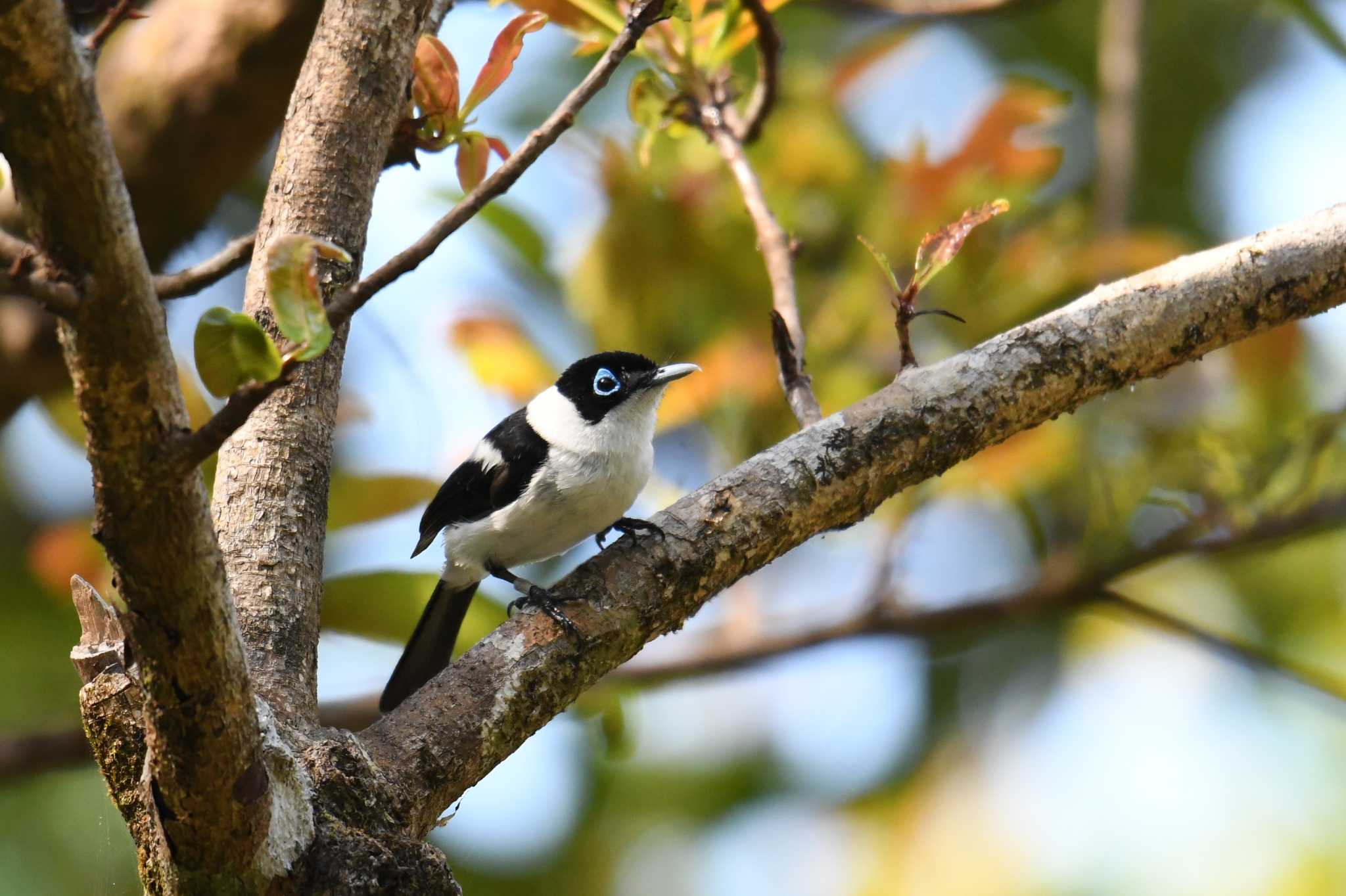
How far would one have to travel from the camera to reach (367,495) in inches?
123

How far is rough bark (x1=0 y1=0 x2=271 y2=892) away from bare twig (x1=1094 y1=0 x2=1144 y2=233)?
12.1 ft

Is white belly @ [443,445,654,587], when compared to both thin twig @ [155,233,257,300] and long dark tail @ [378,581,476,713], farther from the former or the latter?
thin twig @ [155,233,257,300]

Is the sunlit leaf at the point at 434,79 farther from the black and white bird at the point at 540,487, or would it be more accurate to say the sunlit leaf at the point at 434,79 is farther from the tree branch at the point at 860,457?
the black and white bird at the point at 540,487

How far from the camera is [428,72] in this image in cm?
226

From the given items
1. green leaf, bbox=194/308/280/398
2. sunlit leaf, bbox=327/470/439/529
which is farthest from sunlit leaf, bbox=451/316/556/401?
green leaf, bbox=194/308/280/398

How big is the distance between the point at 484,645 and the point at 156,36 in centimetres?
243

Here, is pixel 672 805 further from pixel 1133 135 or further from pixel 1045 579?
pixel 1133 135

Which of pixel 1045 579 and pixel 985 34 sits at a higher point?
pixel 985 34

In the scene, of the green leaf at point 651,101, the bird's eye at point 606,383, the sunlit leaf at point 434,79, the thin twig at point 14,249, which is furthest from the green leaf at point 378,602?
the thin twig at point 14,249

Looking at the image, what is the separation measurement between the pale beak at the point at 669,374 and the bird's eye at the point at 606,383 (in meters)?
0.09

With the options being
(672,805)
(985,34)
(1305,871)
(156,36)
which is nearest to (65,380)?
(156,36)

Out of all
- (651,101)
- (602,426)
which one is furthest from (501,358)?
(651,101)

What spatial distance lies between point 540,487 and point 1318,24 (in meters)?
2.45

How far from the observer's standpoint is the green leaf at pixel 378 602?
9.53ft
